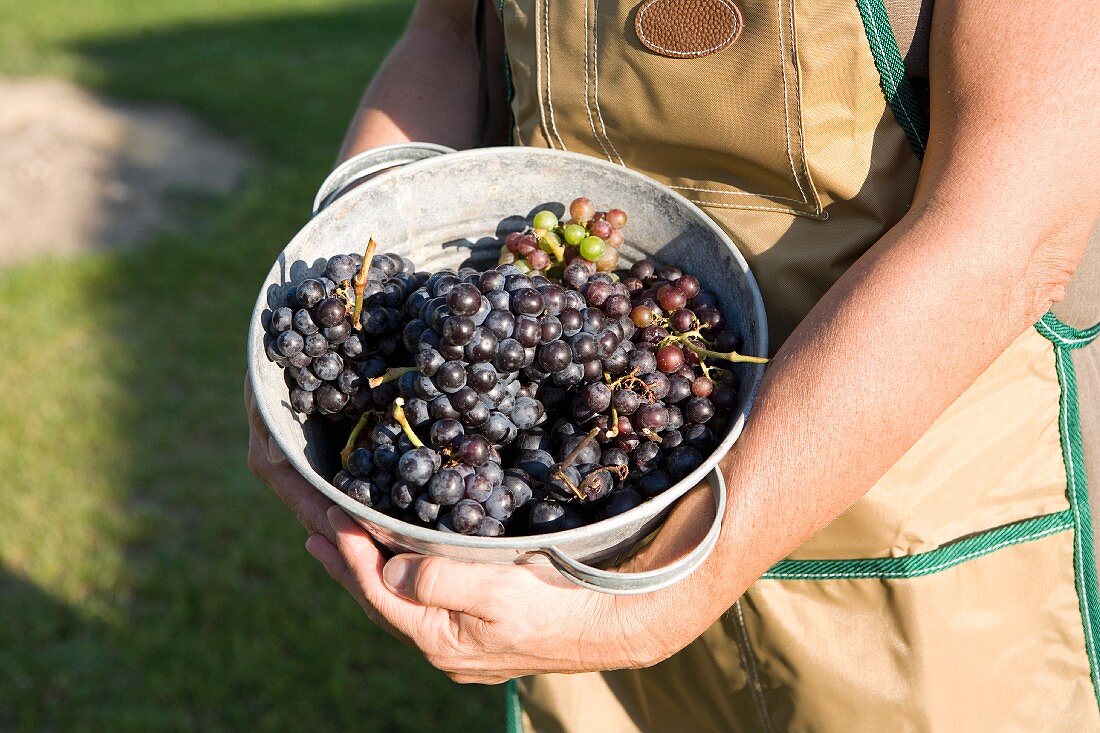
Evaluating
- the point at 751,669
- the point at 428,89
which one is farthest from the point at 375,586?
the point at 428,89

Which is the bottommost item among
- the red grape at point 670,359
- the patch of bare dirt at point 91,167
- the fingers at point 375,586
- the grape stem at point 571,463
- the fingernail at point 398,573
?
the patch of bare dirt at point 91,167

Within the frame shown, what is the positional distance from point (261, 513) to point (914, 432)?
2401 mm

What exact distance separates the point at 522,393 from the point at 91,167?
4.79 m

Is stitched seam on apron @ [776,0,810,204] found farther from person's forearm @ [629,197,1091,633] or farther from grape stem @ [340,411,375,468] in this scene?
grape stem @ [340,411,375,468]

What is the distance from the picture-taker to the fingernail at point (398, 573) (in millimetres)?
1112

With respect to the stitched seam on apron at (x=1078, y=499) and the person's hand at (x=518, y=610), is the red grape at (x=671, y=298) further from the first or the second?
the stitched seam on apron at (x=1078, y=499)

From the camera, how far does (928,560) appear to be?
3.96ft

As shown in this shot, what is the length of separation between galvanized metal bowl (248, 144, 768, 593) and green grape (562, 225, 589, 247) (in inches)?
3.4

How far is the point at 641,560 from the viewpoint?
1.12 m

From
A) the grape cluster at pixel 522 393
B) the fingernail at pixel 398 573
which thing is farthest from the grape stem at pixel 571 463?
the fingernail at pixel 398 573

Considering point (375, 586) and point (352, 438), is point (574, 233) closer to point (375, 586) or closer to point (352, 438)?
point (352, 438)

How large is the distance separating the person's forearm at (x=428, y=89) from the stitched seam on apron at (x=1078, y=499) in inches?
43.1

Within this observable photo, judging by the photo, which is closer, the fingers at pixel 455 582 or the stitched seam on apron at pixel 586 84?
the fingers at pixel 455 582

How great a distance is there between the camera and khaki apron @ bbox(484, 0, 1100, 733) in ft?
3.74
